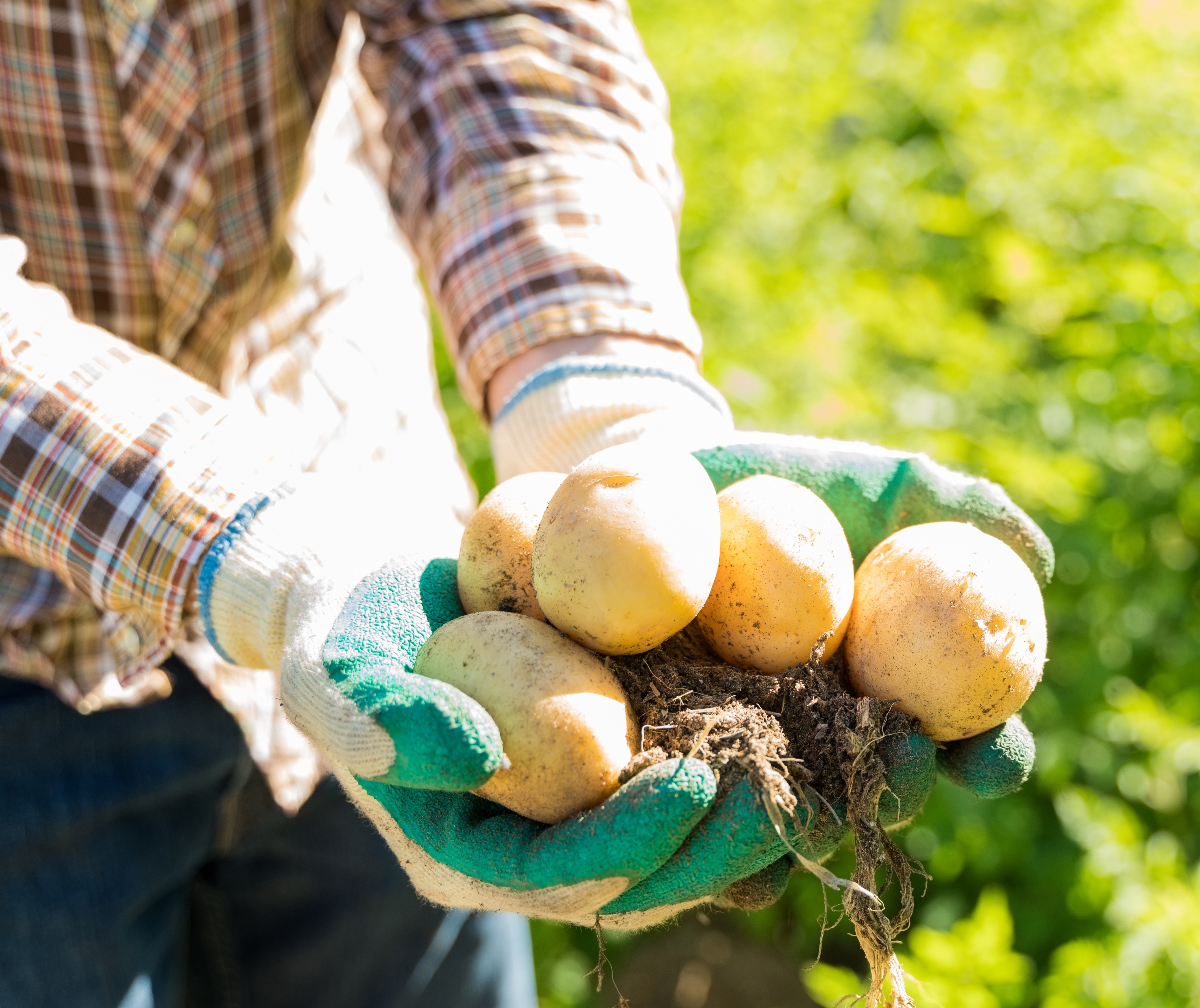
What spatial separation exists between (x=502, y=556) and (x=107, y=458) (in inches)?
20.4

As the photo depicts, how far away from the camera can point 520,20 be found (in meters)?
1.74

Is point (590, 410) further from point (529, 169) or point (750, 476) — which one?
point (529, 169)

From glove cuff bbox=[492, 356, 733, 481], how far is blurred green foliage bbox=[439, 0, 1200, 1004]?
1049mm

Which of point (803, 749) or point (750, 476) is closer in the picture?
point (803, 749)

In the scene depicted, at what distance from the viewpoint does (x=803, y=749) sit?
1178 mm

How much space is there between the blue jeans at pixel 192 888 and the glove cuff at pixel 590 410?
2.22ft

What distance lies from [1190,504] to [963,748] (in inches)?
67.1

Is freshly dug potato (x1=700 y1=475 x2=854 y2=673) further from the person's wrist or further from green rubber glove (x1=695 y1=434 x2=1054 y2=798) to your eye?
the person's wrist

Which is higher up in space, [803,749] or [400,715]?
[400,715]

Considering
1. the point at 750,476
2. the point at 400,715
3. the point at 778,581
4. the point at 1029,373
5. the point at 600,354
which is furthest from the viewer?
the point at 1029,373

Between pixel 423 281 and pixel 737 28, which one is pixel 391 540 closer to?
pixel 423 281

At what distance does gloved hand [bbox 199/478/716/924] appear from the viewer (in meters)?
1.03

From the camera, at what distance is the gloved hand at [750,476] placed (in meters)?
1.09

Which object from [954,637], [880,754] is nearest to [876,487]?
[954,637]
